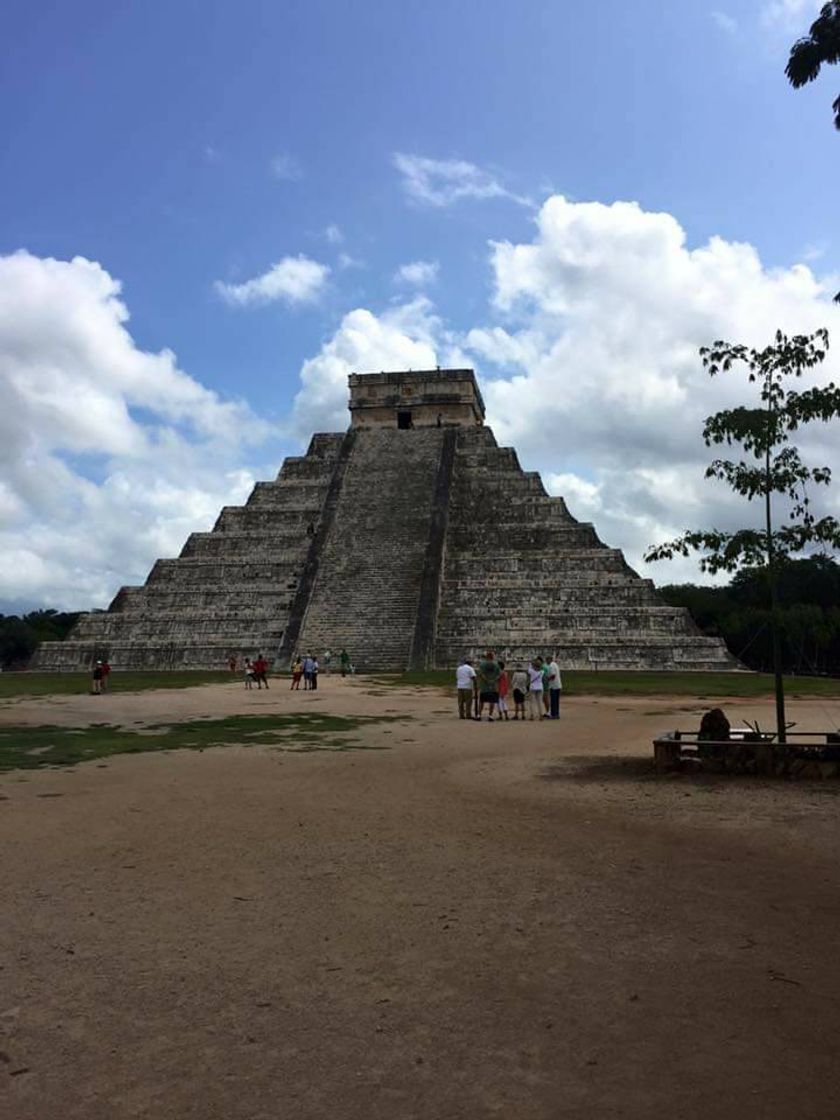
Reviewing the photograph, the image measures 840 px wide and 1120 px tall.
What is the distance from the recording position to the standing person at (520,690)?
14.8m

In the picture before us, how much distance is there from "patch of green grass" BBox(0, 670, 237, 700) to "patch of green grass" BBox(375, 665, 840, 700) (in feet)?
14.9

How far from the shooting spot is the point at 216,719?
13.8 m

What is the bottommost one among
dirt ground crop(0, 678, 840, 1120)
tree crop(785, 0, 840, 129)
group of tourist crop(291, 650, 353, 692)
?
dirt ground crop(0, 678, 840, 1120)

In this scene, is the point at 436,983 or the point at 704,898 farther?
the point at 704,898

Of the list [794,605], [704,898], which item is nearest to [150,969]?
[704,898]

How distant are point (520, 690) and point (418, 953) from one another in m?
11.3

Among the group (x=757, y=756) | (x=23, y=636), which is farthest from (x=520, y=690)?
(x=23, y=636)

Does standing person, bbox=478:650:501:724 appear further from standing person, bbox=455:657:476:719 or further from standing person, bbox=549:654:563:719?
standing person, bbox=549:654:563:719

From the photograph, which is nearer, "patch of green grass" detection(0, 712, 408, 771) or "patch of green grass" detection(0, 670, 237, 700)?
"patch of green grass" detection(0, 712, 408, 771)

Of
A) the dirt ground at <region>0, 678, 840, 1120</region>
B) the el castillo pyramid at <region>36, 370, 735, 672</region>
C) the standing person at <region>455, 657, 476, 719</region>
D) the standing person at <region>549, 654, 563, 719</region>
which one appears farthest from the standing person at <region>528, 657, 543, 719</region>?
the el castillo pyramid at <region>36, 370, 735, 672</region>

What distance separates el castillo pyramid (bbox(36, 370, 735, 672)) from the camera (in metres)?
26.6

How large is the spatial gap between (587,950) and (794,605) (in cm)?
605

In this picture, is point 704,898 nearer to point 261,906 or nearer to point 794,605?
point 261,906

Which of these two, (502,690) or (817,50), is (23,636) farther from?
(817,50)
